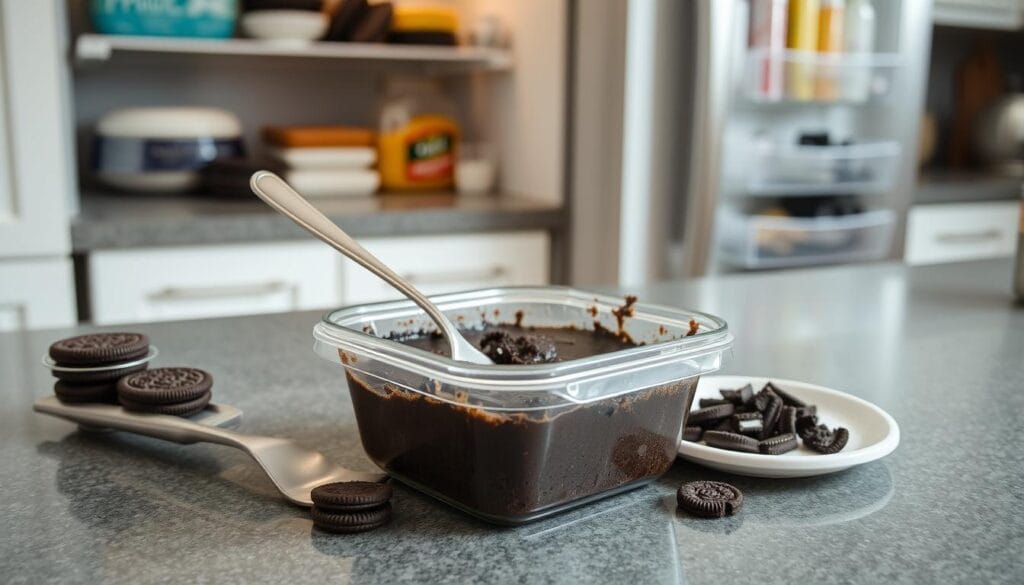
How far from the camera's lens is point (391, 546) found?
57 centimetres

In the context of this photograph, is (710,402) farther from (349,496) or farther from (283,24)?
(283,24)

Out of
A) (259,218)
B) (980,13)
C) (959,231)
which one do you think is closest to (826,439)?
(259,218)

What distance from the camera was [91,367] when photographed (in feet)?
2.51

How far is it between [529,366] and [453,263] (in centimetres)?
171

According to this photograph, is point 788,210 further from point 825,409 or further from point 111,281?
point 825,409

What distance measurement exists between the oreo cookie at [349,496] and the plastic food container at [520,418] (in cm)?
4

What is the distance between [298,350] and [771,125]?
1708 millimetres

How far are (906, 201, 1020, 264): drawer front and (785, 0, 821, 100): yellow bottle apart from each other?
581mm

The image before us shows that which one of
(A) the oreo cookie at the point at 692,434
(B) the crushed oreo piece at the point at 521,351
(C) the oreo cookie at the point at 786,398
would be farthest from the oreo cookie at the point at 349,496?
(C) the oreo cookie at the point at 786,398

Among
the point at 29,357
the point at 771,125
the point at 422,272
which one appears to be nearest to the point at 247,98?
the point at 422,272

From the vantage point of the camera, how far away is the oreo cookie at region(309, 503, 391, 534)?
0.58m

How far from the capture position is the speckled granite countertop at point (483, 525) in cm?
54

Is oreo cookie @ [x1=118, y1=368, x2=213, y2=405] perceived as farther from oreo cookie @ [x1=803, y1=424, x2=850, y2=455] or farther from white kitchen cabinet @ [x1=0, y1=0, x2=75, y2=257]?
white kitchen cabinet @ [x1=0, y1=0, x2=75, y2=257]

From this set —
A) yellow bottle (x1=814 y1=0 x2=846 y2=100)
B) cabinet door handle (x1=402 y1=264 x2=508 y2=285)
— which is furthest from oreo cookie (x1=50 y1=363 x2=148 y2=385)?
yellow bottle (x1=814 y1=0 x2=846 y2=100)
